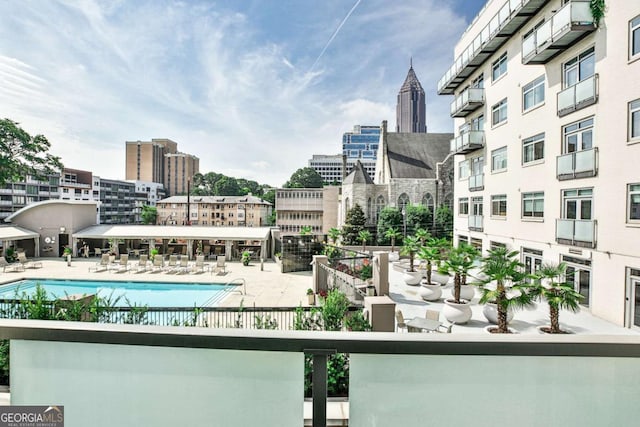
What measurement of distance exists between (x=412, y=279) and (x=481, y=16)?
15538 millimetres

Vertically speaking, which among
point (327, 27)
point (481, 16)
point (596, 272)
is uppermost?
point (481, 16)

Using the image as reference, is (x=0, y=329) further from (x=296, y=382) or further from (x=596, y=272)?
(x=596, y=272)

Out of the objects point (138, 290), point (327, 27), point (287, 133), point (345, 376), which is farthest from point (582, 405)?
point (287, 133)

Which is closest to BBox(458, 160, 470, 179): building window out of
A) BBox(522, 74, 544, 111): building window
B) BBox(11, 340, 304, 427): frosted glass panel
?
BBox(522, 74, 544, 111): building window

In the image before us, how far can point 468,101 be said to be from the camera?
1758 centimetres

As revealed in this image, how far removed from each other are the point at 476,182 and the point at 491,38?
24.6 ft

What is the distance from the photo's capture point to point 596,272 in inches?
408

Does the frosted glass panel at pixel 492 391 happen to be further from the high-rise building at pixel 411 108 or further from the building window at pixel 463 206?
the high-rise building at pixel 411 108

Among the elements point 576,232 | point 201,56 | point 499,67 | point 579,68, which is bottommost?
point 576,232

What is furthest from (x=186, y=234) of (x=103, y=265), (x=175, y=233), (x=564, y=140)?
(x=564, y=140)

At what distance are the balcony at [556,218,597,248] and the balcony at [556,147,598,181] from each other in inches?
64.8

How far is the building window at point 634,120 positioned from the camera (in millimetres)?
9156

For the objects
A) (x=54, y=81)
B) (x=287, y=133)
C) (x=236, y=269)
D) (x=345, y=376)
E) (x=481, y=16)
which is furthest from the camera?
(x=287, y=133)

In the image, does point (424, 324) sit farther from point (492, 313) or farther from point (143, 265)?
point (143, 265)
